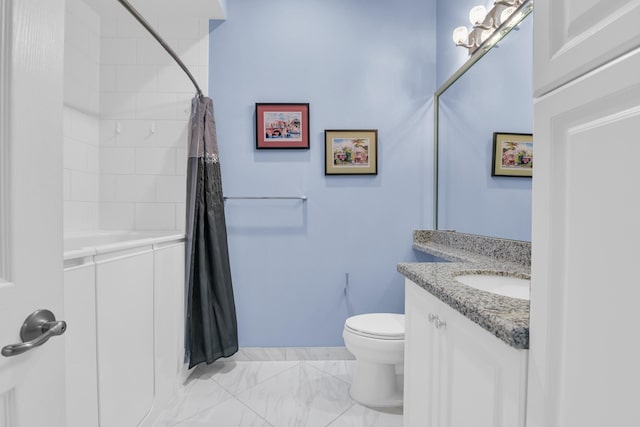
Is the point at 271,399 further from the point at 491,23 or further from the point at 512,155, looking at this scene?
the point at 491,23

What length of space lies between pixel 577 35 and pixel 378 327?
4.76 feet

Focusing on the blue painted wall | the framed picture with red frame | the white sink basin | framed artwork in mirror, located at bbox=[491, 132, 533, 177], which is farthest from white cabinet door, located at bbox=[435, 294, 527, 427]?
the framed picture with red frame

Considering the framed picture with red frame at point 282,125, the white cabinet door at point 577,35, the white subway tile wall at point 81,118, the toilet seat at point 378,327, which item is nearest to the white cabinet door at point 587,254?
the white cabinet door at point 577,35

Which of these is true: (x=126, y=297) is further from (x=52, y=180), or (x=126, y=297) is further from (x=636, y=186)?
(x=636, y=186)

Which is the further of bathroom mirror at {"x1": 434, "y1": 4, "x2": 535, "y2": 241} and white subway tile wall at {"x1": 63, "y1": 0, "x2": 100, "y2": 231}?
white subway tile wall at {"x1": 63, "y1": 0, "x2": 100, "y2": 231}

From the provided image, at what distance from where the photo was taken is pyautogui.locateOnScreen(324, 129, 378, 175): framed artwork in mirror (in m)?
2.14

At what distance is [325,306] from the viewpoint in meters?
2.17

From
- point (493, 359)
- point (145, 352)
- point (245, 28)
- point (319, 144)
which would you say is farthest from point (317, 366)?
point (245, 28)

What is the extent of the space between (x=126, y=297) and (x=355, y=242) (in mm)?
1393

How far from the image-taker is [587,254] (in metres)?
0.46

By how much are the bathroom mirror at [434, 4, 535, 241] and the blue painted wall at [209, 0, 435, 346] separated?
0.19 meters

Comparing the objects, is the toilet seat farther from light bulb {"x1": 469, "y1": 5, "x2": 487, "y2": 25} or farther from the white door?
light bulb {"x1": 469, "y1": 5, "x2": 487, "y2": 25}

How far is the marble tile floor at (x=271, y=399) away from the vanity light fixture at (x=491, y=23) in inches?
75.7

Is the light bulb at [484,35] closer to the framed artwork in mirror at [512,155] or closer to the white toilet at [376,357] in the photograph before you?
the framed artwork in mirror at [512,155]
